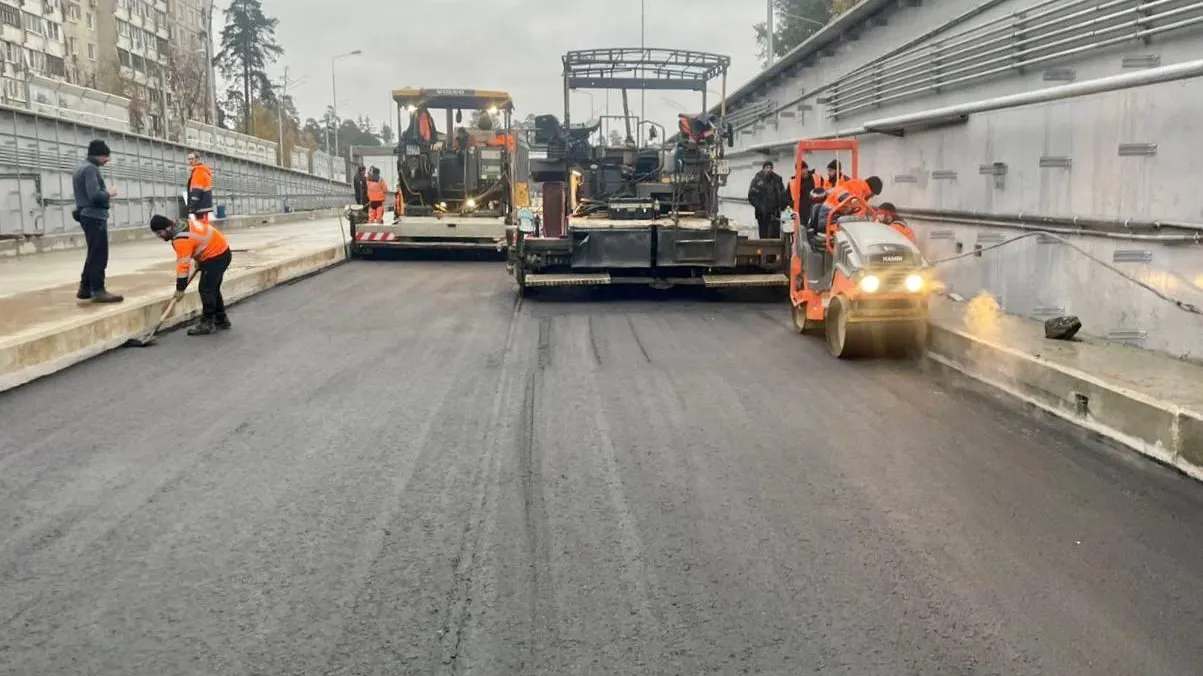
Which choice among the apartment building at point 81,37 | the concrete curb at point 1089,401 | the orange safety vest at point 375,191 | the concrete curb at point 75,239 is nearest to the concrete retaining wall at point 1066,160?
the concrete curb at point 1089,401

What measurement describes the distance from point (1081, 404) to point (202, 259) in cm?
825

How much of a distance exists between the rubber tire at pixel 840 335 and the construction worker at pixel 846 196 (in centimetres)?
105

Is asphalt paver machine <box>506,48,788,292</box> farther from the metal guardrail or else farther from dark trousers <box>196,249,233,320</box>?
the metal guardrail

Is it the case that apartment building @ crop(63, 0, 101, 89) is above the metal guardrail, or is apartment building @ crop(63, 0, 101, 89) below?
above

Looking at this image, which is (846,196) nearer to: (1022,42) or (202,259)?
(1022,42)

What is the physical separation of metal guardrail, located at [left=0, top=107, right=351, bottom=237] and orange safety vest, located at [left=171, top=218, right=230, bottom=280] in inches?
379

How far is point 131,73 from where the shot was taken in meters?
67.9

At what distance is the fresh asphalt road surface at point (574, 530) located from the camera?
11.7ft

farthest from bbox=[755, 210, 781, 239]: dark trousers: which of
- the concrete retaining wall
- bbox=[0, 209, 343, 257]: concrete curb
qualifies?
bbox=[0, 209, 343, 257]: concrete curb

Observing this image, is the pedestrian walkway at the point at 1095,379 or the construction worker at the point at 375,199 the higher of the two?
the construction worker at the point at 375,199

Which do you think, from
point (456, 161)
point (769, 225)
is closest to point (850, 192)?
point (769, 225)

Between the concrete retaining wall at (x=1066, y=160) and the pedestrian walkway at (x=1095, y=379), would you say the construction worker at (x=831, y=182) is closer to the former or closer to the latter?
the concrete retaining wall at (x=1066, y=160)

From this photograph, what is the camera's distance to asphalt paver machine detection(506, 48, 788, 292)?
533 inches

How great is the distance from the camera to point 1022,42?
10.2m
